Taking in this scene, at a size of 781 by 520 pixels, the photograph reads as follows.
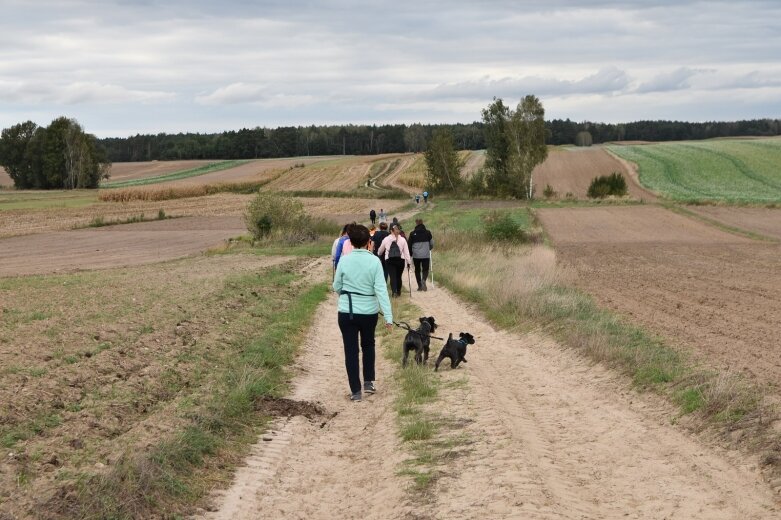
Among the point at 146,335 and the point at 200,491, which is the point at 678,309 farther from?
the point at 200,491

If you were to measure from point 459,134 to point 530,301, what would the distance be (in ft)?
520

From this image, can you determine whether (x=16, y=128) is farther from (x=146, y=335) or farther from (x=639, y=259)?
(x=146, y=335)

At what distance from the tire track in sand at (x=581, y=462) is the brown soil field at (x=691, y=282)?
1.85 metres

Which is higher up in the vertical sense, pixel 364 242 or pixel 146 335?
pixel 364 242

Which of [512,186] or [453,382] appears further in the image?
[512,186]

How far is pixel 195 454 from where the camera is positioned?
8422mm

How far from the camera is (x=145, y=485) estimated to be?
7.32m

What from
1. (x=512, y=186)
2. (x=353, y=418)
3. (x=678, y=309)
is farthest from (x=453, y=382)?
(x=512, y=186)

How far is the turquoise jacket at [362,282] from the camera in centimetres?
1108

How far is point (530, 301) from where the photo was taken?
1781 cm

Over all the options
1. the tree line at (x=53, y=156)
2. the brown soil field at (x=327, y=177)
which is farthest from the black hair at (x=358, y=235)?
the tree line at (x=53, y=156)

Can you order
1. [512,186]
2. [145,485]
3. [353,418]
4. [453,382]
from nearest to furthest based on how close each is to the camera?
[145,485] → [353,418] → [453,382] → [512,186]

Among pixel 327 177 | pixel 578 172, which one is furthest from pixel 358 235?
pixel 327 177

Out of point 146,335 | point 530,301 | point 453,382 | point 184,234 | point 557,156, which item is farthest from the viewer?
point 557,156
